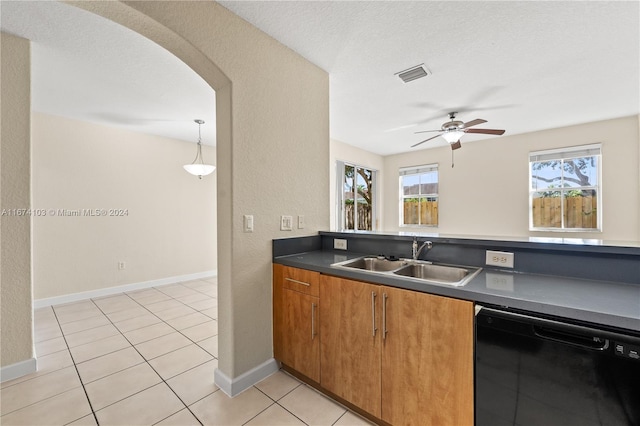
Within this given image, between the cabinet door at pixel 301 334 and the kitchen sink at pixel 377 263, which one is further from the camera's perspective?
the kitchen sink at pixel 377 263

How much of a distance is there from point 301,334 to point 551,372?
1.35 metres

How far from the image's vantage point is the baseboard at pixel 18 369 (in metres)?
1.89

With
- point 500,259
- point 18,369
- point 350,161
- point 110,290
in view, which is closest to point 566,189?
point 350,161

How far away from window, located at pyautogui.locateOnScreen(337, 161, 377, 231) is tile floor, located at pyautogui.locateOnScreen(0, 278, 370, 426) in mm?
3478

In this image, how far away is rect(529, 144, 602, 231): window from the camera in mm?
4238

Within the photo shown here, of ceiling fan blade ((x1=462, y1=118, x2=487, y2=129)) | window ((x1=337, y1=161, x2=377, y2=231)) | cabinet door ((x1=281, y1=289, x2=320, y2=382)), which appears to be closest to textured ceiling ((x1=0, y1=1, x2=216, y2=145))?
cabinet door ((x1=281, y1=289, x2=320, y2=382))

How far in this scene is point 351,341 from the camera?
1562 millimetres

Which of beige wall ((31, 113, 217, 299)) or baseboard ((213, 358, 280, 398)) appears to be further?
beige wall ((31, 113, 217, 299))

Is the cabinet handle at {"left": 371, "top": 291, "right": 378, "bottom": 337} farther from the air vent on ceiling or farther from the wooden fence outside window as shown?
the wooden fence outside window

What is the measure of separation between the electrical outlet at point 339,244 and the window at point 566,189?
14.4 ft

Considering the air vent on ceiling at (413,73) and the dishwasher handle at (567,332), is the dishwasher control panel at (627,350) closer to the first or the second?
the dishwasher handle at (567,332)

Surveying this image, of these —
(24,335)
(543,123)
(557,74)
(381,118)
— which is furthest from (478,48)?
(24,335)

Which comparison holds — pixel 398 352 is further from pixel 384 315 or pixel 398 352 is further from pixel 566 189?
pixel 566 189

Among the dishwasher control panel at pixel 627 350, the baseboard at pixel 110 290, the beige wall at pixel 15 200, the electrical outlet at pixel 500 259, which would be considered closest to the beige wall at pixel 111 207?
the baseboard at pixel 110 290
